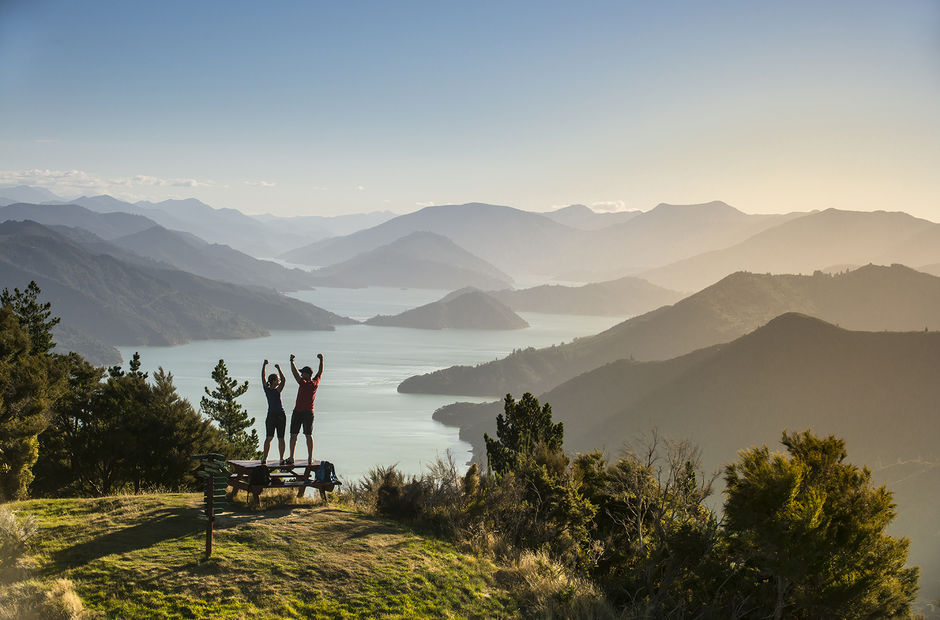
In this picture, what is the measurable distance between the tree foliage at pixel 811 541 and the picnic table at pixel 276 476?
9.69 meters

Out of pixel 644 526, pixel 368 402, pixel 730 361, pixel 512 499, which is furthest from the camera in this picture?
pixel 368 402

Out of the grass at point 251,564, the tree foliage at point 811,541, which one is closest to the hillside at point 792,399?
the tree foliage at point 811,541

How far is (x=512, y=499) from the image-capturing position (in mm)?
16469

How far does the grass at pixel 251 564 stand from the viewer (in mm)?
10242

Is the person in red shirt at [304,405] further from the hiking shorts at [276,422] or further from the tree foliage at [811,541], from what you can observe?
the tree foliage at [811,541]

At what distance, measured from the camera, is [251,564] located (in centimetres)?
1135

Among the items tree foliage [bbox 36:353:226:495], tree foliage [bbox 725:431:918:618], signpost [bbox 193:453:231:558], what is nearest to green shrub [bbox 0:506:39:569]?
signpost [bbox 193:453:231:558]

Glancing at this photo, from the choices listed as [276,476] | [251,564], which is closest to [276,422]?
[276,476]

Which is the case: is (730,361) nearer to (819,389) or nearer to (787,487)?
(819,389)

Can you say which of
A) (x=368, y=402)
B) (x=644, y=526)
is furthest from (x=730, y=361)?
(x=644, y=526)

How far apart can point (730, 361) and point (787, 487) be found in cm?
10115

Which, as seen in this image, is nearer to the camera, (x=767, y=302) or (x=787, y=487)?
(x=787, y=487)

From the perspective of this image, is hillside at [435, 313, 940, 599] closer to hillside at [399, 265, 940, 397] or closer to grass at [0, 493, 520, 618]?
hillside at [399, 265, 940, 397]

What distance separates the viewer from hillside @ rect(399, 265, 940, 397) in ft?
557
